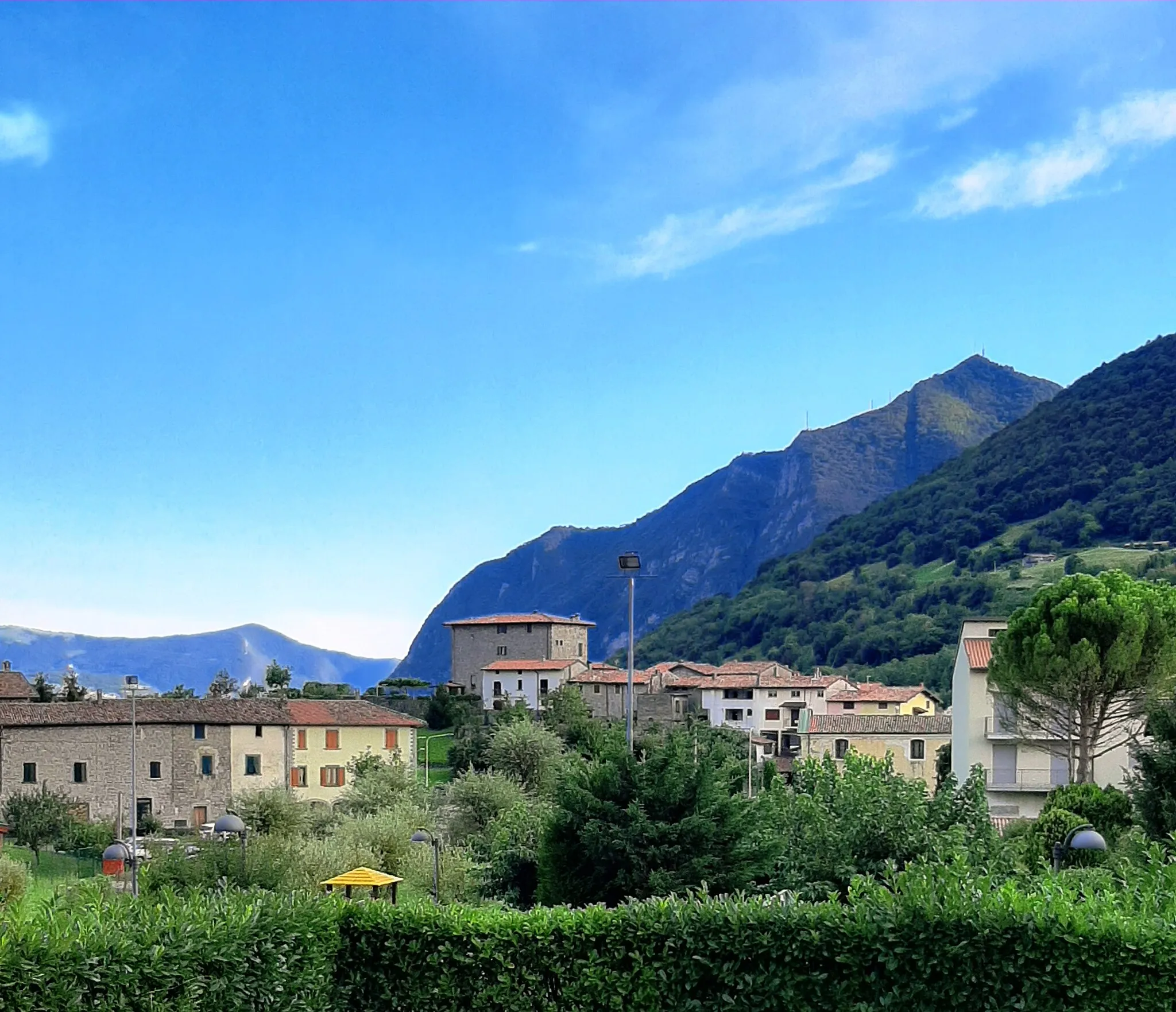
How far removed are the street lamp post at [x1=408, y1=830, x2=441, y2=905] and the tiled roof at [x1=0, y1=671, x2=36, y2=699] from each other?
146ft

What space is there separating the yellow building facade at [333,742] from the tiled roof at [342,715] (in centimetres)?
3

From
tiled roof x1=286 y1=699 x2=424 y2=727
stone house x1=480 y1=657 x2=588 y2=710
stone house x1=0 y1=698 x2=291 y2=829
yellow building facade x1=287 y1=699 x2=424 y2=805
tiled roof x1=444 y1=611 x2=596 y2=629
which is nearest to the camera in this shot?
stone house x1=0 y1=698 x2=291 y2=829

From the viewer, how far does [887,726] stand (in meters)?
77.0

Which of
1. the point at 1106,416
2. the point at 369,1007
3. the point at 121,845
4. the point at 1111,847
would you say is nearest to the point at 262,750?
the point at 121,845

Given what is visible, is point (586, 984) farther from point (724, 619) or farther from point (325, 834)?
point (724, 619)

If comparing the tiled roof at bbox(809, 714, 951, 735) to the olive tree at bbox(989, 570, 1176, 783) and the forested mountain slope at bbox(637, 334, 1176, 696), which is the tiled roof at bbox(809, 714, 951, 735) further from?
the forested mountain slope at bbox(637, 334, 1176, 696)

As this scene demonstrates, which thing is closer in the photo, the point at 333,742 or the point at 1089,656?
the point at 1089,656

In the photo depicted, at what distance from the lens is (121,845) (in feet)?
91.8

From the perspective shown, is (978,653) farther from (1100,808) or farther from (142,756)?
(142,756)

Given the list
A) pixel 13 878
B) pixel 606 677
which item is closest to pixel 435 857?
pixel 13 878

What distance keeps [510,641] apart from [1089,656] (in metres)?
Answer: 81.7

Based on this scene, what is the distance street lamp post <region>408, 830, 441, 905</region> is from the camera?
84.3ft

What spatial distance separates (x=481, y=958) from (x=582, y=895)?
744 centimetres

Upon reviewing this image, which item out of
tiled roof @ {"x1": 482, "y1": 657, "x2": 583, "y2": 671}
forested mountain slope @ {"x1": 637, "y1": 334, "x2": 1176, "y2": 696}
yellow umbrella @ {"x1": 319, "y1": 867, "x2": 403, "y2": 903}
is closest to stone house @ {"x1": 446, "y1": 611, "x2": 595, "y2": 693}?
tiled roof @ {"x1": 482, "y1": 657, "x2": 583, "y2": 671}
